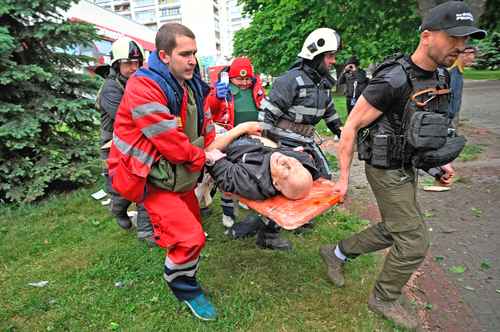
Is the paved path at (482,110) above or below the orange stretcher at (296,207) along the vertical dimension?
below

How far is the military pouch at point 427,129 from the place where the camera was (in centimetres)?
236

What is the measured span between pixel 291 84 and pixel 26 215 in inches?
180

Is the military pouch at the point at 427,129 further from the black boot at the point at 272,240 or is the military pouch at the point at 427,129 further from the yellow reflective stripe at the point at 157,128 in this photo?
the black boot at the point at 272,240

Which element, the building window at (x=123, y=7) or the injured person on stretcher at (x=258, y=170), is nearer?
the injured person on stretcher at (x=258, y=170)

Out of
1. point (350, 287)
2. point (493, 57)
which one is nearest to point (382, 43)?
point (350, 287)

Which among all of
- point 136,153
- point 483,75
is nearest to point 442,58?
point 136,153

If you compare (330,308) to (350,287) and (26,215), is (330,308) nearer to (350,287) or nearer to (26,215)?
(350,287)

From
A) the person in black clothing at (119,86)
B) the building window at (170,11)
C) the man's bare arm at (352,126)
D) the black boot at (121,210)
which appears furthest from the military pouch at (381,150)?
the building window at (170,11)

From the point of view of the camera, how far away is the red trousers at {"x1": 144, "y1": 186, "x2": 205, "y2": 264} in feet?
8.83

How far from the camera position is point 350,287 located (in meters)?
3.39

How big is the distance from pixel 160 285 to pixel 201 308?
2.36 feet

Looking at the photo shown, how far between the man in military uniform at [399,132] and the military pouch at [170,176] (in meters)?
1.15

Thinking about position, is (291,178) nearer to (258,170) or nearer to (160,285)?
(258,170)

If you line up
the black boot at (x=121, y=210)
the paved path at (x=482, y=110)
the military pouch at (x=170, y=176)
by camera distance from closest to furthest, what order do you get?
the military pouch at (x=170, y=176), the black boot at (x=121, y=210), the paved path at (x=482, y=110)
